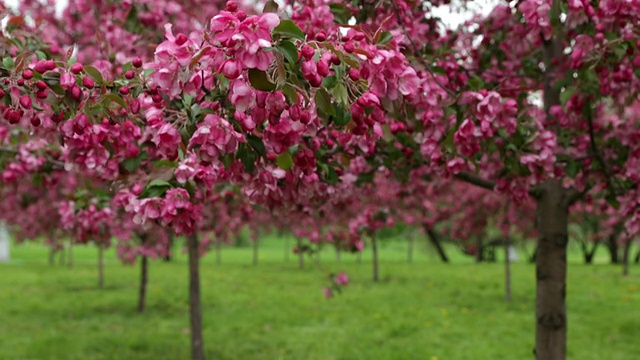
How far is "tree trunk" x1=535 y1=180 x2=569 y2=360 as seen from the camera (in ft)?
14.7

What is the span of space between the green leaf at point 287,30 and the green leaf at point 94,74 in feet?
3.07

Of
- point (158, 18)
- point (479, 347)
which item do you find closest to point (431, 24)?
point (158, 18)

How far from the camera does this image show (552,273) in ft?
14.8

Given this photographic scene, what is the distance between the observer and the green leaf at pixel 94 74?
7.41 feet

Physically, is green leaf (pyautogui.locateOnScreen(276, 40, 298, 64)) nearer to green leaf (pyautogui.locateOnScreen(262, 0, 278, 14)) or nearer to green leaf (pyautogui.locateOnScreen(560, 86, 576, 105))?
green leaf (pyautogui.locateOnScreen(262, 0, 278, 14))

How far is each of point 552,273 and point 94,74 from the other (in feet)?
12.0

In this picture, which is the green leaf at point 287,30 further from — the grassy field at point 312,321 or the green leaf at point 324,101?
the grassy field at point 312,321

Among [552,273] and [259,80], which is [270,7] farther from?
[552,273]

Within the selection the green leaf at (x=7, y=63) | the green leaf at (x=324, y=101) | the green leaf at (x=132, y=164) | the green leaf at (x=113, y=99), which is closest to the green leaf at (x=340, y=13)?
the green leaf at (x=132, y=164)

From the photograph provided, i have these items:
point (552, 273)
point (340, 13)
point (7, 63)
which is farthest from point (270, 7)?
point (552, 273)

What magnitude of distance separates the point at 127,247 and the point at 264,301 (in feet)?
10.5

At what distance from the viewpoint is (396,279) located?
61.8 ft

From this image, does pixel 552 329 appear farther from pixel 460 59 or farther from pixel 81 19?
pixel 81 19

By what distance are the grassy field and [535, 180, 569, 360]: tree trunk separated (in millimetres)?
2311
